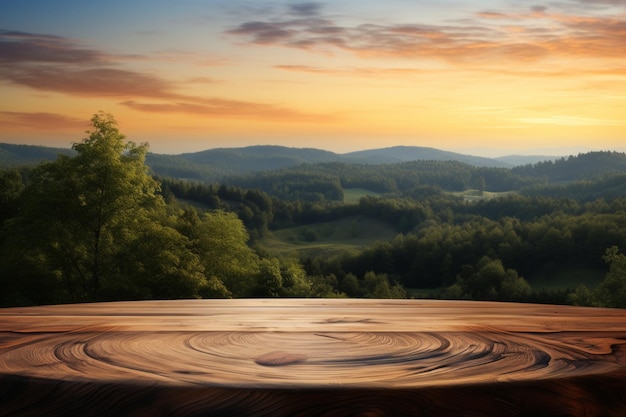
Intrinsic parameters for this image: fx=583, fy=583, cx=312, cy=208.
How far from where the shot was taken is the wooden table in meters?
0.90

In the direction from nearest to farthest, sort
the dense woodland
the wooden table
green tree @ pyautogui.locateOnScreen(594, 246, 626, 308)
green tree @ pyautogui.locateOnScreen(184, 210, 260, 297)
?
the wooden table < the dense woodland < green tree @ pyautogui.locateOnScreen(184, 210, 260, 297) < green tree @ pyautogui.locateOnScreen(594, 246, 626, 308)

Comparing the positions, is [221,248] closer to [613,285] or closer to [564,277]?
[613,285]

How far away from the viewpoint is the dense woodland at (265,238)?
2420 centimetres

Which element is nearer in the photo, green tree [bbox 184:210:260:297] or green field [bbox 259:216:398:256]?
green tree [bbox 184:210:260:297]

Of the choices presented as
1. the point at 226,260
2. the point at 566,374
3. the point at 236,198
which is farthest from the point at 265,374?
the point at 236,198

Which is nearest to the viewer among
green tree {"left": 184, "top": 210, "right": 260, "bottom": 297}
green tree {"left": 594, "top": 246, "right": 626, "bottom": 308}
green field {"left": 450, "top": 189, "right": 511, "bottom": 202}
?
green tree {"left": 184, "top": 210, "right": 260, "bottom": 297}

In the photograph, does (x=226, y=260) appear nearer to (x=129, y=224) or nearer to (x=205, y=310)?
(x=129, y=224)

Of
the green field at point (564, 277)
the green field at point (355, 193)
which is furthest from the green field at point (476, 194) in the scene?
the green field at point (564, 277)

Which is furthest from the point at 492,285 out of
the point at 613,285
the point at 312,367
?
the point at 312,367

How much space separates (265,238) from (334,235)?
23.5 meters

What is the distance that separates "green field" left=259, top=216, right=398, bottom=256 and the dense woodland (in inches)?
45.1

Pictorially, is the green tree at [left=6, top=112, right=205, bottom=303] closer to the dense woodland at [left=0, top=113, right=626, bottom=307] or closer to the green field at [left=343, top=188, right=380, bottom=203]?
the dense woodland at [left=0, top=113, right=626, bottom=307]

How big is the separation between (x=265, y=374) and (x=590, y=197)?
522 ft

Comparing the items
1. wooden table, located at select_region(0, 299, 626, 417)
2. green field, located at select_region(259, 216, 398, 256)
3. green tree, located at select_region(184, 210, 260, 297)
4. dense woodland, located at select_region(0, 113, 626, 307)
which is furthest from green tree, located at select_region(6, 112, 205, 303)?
green field, located at select_region(259, 216, 398, 256)
